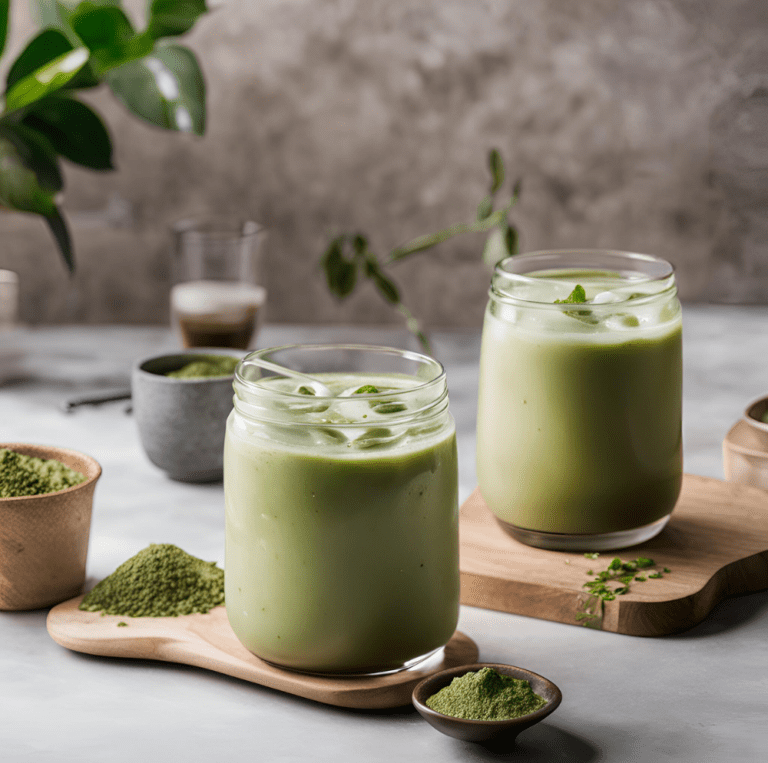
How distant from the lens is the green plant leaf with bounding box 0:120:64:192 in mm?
1443

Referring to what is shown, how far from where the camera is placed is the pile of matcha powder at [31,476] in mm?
875

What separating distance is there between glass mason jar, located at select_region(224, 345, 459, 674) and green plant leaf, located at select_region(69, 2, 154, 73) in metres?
0.85

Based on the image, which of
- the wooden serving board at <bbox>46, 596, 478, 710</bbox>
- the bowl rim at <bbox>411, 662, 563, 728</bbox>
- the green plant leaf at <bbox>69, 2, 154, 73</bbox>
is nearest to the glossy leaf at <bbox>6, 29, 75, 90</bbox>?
the green plant leaf at <bbox>69, 2, 154, 73</bbox>

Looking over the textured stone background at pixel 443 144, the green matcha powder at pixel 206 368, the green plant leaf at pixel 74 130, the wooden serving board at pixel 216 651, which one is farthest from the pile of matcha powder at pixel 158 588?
the textured stone background at pixel 443 144

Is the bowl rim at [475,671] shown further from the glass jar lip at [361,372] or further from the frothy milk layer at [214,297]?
the frothy milk layer at [214,297]

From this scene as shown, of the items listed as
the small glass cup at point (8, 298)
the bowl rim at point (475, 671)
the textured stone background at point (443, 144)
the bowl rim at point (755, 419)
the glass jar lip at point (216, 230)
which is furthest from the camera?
the textured stone background at point (443, 144)

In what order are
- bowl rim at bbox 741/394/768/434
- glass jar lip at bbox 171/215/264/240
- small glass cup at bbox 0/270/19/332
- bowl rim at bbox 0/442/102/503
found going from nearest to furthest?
bowl rim at bbox 0/442/102/503, bowl rim at bbox 741/394/768/434, glass jar lip at bbox 171/215/264/240, small glass cup at bbox 0/270/19/332

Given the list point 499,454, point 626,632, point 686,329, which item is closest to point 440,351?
point 686,329

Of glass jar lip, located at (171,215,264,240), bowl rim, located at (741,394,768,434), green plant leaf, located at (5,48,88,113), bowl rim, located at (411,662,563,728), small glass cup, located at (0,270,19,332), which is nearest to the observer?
bowl rim, located at (411,662,563,728)

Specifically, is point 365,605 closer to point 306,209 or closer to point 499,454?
point 499,454

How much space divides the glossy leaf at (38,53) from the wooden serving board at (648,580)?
2.82 feet

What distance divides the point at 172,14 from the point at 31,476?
0.78 m

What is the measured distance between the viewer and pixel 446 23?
1988 mm

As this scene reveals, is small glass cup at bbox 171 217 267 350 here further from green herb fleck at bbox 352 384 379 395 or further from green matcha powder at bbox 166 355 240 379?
green herb fleck at bbox 352 384 379 395
